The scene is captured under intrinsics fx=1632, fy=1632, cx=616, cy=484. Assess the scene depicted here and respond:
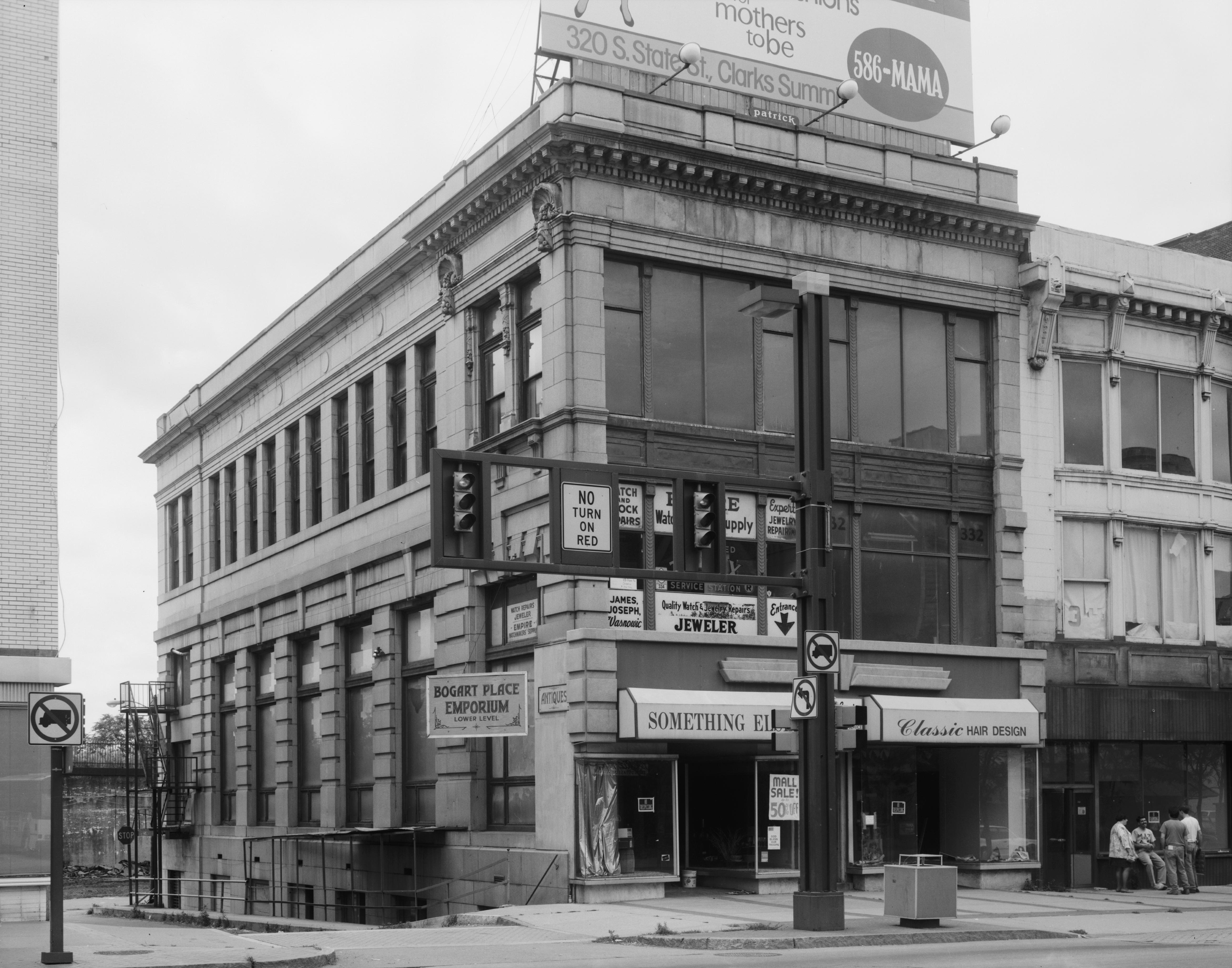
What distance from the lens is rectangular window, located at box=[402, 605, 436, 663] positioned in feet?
116

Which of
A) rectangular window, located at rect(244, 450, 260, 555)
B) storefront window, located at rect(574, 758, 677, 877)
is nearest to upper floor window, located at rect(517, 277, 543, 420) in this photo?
storefront window, located at rect(574, 758, 677, 877)

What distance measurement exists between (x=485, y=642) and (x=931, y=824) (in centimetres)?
980

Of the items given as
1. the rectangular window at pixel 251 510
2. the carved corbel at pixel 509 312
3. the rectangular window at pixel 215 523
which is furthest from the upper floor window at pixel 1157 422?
the rectangular window at pixel 215 523

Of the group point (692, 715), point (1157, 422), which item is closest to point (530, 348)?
point (692, 715)

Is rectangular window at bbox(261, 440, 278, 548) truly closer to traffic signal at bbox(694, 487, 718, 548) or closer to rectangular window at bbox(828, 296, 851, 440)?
rectangular window at bbox(828, 296, 851, 440)

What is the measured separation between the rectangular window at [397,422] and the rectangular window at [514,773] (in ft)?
23.7

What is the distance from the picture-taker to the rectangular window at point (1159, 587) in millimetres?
35000

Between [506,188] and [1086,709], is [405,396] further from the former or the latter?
[1086,709]

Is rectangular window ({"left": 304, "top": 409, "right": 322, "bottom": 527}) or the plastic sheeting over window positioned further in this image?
rectangular window ({"left": 304, "top": 409, "right": 322, "bottom": 527})

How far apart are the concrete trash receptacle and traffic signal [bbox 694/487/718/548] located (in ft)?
17.0

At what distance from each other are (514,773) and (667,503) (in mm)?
5997

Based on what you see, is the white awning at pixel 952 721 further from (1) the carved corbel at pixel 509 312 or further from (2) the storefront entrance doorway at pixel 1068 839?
(1) the carved corbel at pixel 509 312

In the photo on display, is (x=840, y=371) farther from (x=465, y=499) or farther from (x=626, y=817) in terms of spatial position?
(x=465, y=499)

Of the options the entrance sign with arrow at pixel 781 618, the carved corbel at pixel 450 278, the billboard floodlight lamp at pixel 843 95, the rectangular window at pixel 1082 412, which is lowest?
the entrance sign with arrow at pixel 781 618
